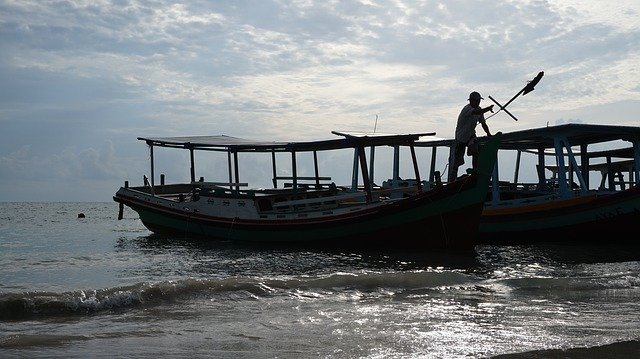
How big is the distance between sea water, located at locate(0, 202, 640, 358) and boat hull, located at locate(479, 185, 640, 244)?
1.65 meters

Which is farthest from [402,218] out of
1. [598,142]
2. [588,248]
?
[598,142]

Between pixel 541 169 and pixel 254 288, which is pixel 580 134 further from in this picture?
pixel 254 288

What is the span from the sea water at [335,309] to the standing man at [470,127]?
2.42m

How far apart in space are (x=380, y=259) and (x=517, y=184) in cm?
1061

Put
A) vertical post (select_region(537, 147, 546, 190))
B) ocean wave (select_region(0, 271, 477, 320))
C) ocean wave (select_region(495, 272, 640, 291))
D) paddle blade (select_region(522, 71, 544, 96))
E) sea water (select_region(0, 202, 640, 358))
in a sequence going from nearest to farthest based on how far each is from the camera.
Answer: sea water (select_region(0, 202, 640, 358)) → ocean wave (select_region(0, 271, 477, 320)) → ocean wave (select_region(495, 272, 640, 291)) → paddle blade (select_region(522, 71, 544, 96)) → vertical post (select_region(537, 147, 546, 190))

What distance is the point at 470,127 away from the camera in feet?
49.7

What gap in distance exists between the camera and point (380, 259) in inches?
598

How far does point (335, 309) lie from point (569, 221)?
10.6 m

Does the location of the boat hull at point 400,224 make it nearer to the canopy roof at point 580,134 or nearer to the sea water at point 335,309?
the sea water at point 335,309

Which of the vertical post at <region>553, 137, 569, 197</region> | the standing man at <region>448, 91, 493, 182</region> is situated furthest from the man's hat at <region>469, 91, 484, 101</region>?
the vertical post at <region>553, 137, 569, 197</region>

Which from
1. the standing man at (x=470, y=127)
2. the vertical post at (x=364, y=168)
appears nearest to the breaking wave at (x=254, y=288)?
the standing man at (x=470, y=127)

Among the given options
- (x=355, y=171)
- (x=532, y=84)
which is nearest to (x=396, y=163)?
(x=355, y=171)

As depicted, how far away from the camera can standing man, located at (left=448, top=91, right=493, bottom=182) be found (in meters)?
14.8

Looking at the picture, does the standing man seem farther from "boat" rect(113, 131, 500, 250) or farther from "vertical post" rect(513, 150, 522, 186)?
"vertical post" rect(513, 150, 522, 186)
